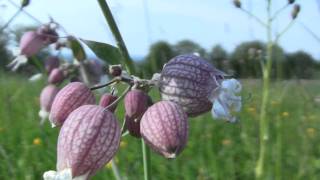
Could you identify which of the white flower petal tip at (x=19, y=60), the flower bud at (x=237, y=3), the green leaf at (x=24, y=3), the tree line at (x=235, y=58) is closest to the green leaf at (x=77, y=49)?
the tree line at (x=235, y=58)

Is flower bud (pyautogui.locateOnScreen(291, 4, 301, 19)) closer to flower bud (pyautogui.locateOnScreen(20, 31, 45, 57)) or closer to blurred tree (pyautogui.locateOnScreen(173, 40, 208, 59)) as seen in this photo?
flower bud (pyautogui.locateOnScreen(20, 31, 45, 57))

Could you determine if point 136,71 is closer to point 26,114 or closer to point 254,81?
point 26,114

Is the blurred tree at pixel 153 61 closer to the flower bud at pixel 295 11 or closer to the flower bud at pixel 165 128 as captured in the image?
the flower bud at pixel 295 11

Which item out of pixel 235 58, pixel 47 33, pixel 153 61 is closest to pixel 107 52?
pixel 47 33

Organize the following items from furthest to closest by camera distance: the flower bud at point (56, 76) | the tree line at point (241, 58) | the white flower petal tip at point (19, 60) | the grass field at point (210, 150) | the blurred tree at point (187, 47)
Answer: the blurred tree at point (187, 47), the tree line at point (241, 58), the grass field at point (210, 150), the flower bud at point (56, 76), the white flower petal tip at point (19, 60)

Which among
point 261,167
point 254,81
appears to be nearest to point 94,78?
point 261,167

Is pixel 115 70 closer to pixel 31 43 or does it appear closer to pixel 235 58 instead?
pixel 31 43

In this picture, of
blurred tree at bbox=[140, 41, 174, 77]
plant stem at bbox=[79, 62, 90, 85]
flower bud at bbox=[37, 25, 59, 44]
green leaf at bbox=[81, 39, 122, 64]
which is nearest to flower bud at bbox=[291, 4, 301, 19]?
blurred tree at bbox=[140, 41, 174, 77]
